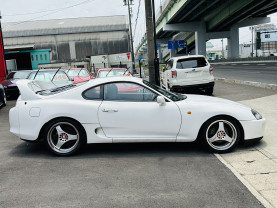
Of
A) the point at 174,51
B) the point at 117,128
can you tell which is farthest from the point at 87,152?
the point at 174,51

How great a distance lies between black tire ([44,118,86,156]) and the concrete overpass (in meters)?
33.0

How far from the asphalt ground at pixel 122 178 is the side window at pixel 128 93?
92cm

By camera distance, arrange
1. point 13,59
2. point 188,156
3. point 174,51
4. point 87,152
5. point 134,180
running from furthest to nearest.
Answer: point 174,51, point 13,59, point 87,152, point 188,156, point 134,180

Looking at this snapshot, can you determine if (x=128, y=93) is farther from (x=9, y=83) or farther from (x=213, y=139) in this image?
(x=9, y=83)

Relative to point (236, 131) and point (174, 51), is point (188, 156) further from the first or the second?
point (174, 51)

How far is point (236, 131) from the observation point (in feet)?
16.5

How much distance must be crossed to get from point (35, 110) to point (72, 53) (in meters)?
58.0

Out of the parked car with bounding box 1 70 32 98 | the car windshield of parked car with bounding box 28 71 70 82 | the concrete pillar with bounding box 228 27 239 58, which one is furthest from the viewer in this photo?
the concrete pillar with bounding box 228 27 239 58

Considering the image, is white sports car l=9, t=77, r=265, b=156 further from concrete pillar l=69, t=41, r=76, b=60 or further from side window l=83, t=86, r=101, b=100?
concrete pillar l=69, t=41, r=76, b=60

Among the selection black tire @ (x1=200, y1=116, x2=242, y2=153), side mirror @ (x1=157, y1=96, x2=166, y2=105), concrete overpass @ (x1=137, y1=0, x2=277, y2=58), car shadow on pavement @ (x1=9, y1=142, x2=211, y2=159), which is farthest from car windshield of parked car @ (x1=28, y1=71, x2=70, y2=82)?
concrete overpass @ (x1=137, y1=0, x2=277, y2=58)

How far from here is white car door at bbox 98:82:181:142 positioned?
5000 mm

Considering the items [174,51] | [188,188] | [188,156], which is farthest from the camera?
[174,51]

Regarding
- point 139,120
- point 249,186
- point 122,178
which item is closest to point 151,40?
point 139,120

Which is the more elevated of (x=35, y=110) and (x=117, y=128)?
(x=35, y=110)
